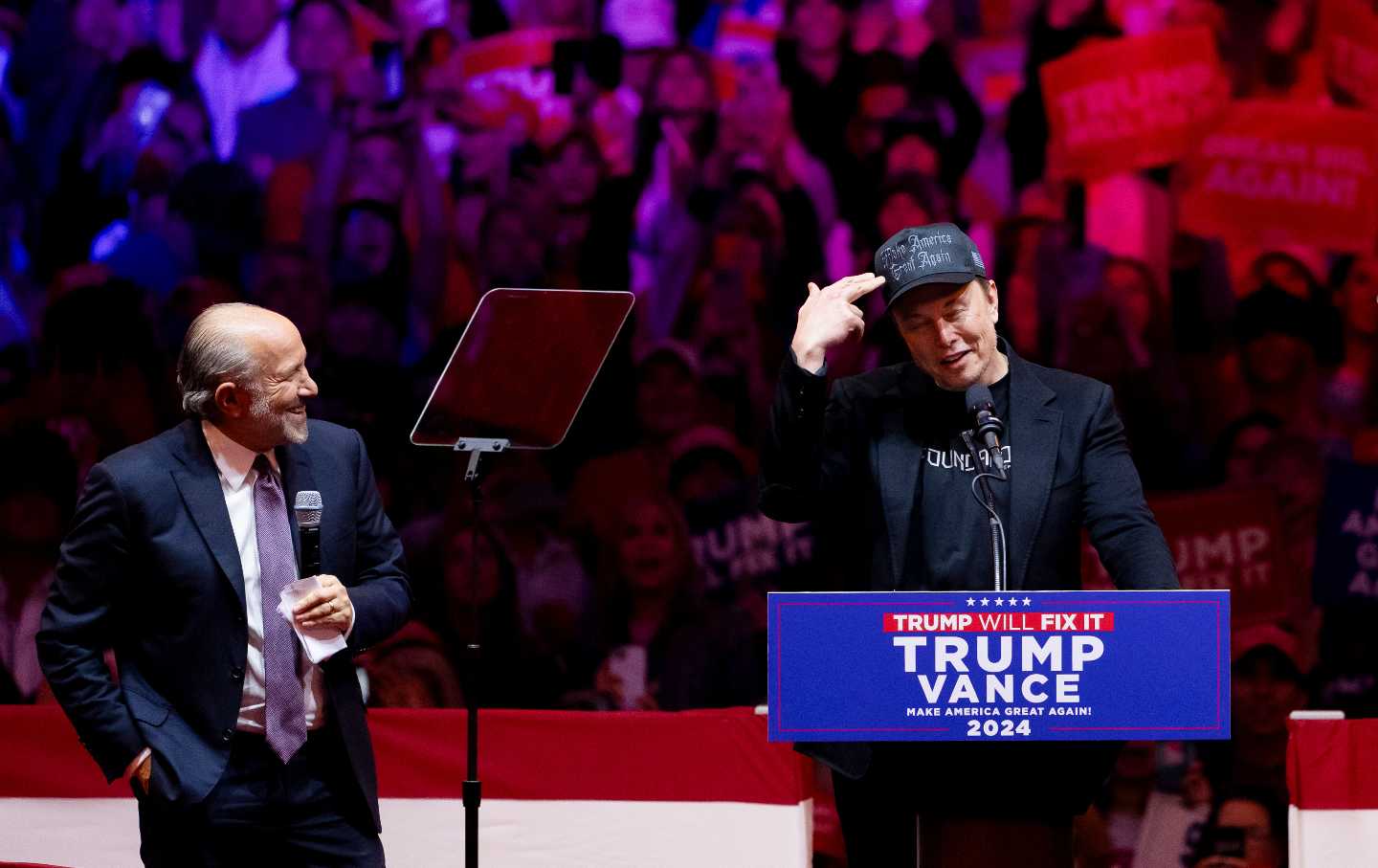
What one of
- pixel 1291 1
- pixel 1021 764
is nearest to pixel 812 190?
pixel 1291 1

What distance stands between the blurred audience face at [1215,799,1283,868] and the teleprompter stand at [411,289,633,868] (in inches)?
109

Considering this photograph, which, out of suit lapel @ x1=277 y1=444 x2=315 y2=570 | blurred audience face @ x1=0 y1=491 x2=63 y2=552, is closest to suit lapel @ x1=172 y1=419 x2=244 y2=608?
suit lapel @ x1=277 y1=444 x2=315 y2=570

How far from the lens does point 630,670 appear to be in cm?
523

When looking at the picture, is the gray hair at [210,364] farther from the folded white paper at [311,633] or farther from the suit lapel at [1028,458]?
the suit lapel at [1028,458]

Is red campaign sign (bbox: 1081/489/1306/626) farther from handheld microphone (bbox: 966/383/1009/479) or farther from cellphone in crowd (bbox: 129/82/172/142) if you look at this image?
cellphone in crowd (bbox: 129/82/172/142)

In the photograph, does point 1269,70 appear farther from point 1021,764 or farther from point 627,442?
point 1021,764

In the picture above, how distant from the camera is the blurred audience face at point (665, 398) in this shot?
527 cm

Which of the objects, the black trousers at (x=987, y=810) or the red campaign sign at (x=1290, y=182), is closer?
the black trousers at (x=987, y=810)

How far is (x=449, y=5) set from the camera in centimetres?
554

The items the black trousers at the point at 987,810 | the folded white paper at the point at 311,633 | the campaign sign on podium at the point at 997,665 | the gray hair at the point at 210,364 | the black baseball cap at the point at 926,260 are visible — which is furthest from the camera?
the gray hair at the point at 210,364

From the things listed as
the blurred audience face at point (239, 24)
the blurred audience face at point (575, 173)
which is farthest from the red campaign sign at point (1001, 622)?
the blurred audience face at point (239, 24)

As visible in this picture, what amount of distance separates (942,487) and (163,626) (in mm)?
1304

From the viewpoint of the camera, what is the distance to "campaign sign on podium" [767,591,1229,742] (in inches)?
77.0

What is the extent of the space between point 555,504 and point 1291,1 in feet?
9.65
